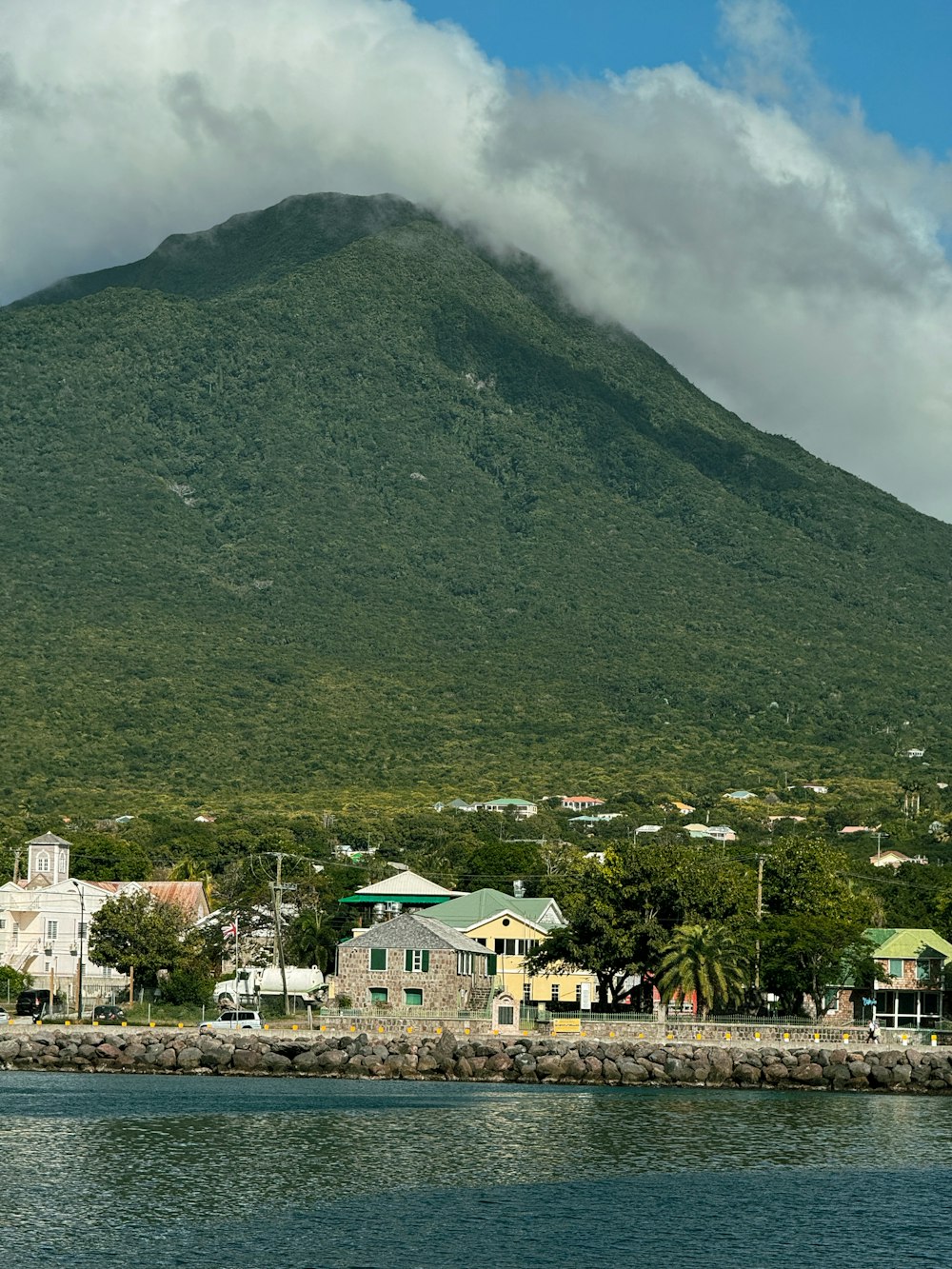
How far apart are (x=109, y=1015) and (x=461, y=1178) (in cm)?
4162

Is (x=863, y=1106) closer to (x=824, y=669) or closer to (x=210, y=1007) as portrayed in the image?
(x=210, y=1007)

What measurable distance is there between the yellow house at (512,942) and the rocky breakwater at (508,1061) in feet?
82.1

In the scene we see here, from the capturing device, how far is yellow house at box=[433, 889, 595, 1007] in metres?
101

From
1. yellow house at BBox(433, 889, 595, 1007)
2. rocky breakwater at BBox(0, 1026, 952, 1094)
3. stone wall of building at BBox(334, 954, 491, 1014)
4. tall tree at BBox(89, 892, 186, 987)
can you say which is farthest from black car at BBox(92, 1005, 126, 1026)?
yellow house at BBox(433, 889, 595, 1007)

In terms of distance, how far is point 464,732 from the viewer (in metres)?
171

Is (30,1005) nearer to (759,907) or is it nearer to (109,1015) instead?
(109,1015)

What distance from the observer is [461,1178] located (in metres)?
48.5

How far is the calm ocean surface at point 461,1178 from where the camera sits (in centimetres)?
4047

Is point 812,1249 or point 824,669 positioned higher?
point 824,669

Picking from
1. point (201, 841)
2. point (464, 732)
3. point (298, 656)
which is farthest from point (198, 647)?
point (201, 841)

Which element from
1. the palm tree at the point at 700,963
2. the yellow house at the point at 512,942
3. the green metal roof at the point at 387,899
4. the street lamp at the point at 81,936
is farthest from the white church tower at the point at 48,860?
the palm tree at the point at 700,963

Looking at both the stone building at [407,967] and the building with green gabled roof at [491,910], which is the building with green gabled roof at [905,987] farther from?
the stone building at [407,967]

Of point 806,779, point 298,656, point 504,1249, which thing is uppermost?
point 298,656

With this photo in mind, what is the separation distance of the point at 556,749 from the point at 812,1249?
129 metres
